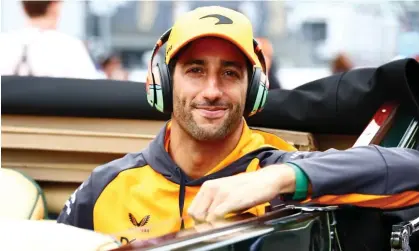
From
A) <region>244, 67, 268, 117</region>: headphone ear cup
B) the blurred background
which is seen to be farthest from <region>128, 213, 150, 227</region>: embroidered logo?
the blurred background

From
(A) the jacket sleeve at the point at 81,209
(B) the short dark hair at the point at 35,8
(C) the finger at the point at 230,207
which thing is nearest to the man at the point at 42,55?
(B) the short dark hair at the point at 35,8

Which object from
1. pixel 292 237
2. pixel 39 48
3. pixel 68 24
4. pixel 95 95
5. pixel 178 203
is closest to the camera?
pixel 292 237

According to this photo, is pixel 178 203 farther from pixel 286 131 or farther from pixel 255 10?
pixel 255 10

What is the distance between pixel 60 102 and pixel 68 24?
9.34 ft

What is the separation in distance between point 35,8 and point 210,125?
2294mm

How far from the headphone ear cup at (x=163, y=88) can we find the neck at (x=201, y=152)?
90 millimetres

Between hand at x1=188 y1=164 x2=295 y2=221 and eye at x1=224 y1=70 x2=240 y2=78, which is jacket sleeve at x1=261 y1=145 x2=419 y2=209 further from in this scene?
eye at x1=224 y1=70 x2=240 y2=78

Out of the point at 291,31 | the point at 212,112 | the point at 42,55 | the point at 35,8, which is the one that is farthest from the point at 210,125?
the point at 291,31

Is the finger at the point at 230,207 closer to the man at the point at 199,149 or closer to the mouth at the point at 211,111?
the man at the point at 199,149

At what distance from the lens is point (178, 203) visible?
2.12 meters

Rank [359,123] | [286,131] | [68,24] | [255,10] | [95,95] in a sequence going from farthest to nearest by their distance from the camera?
[255,10], [68,24], [95,95], [286,131], [359,123]

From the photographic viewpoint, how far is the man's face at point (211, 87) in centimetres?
211

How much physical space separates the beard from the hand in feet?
1.46

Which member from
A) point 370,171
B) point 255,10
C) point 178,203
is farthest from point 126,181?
point 255,10
